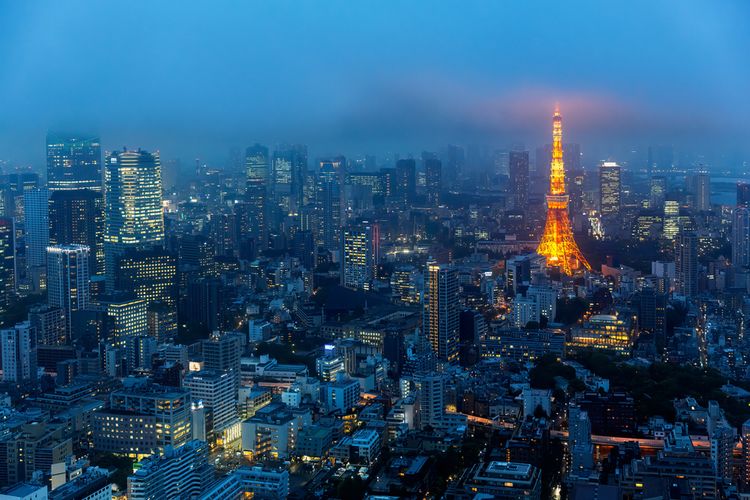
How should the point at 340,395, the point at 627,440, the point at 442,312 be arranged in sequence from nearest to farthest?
the point at 627,440, the point at 340,395, the point at 442,312

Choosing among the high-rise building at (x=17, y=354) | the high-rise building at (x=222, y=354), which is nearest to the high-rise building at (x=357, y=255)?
the high-rise building at (x=222, y=354)

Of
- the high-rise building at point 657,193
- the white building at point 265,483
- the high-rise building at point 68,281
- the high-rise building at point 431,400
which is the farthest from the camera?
the high-rise building at point 657,193

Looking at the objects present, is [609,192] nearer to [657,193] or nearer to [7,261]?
[657,193]

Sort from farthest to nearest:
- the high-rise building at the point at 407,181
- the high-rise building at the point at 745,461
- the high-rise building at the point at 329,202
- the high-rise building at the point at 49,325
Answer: the high-rise building at the point at 407,181 < the high-rise building at the point at 329,202 < the high-rise building at the point at 49,325 < the high-rise building at the point at 745,461

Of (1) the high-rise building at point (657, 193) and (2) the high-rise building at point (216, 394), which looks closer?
(2) the high-rise building at point (216, 394)

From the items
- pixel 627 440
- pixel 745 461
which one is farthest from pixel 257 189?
pixel 745 461

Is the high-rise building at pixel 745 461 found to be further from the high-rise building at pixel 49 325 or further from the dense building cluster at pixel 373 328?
the high-rise building at pixel 49 325
